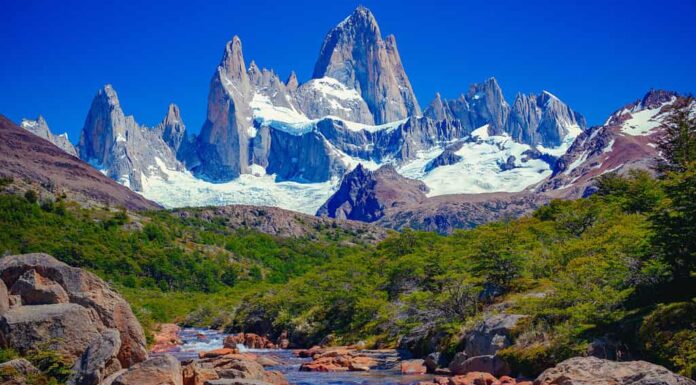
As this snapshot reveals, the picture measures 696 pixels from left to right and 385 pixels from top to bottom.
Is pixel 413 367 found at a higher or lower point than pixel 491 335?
lower

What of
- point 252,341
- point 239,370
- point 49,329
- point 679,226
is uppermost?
point 679,226

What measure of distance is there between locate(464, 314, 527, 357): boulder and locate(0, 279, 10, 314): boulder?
70.9ft

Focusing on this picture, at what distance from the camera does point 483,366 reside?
33.1 metres

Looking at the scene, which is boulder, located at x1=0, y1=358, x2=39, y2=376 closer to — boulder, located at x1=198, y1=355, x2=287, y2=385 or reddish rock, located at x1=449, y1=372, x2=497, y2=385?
boulder, located at x1=198, y1=355, x2=287, y2=385

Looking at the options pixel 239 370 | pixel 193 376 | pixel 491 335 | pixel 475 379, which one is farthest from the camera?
pixel 491 335

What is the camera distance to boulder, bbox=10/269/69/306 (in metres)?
26.2

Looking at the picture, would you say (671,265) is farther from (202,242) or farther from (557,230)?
(202,242)

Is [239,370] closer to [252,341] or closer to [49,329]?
[49,329]

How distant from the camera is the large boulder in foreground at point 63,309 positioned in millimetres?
23953

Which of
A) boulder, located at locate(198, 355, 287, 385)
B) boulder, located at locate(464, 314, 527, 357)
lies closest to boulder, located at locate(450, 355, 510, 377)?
boulder, located at locate(464, 314, 527, 357)

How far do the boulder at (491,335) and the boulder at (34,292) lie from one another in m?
19.7

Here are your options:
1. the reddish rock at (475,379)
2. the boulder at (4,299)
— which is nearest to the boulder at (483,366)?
the reddish rock at (475,379)

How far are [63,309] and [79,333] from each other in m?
1.13

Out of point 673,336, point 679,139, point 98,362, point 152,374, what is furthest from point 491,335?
point 679,139
